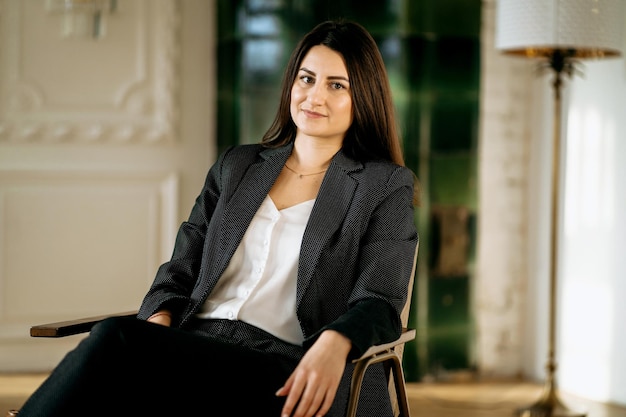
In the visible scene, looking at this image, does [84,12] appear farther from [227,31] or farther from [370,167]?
[370,167]

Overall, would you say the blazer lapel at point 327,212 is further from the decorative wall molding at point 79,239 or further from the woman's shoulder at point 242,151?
the decorative wall molding at point 79,239

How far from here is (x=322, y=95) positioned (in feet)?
8.09

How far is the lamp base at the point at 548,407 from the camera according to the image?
12.6ft

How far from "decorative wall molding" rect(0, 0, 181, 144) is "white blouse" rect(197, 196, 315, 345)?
2.06 metres

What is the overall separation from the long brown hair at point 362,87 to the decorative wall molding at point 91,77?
194cm

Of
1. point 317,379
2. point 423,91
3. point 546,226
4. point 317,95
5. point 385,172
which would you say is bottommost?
point 317,379

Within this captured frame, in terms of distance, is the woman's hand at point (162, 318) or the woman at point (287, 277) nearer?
the woman at point (287, 277)

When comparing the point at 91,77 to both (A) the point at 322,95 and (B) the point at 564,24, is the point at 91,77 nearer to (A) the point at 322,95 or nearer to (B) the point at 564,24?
(B) the point at 564,24

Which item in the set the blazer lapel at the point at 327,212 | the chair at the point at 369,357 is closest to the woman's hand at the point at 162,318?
the chair at the point at 369,357

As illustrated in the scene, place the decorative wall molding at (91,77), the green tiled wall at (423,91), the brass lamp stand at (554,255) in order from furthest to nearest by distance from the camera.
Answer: the decorative wall molding at (91,77) < the green tiled wall at (423,91) < the brass lamp stand at (554,255)

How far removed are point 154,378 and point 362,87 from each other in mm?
937

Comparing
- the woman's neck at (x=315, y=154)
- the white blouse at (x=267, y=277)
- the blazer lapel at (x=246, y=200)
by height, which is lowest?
the white blouse at (x=267, y=277)

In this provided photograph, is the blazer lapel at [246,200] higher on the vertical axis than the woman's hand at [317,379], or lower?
higher

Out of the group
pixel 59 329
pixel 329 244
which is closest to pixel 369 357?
pixel 329 244
